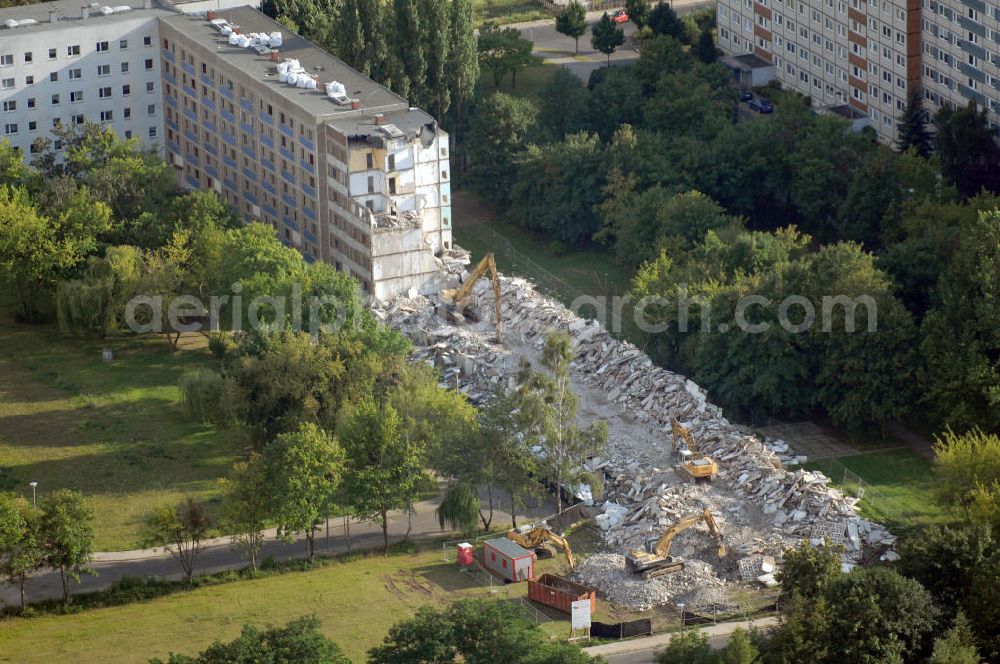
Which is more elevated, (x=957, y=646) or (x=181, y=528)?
(x=957, y=646)

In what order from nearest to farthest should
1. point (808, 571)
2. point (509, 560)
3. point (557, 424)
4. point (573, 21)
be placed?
point (808, 571)
point (509, 560)
point (557, 424)
point (573, 21)

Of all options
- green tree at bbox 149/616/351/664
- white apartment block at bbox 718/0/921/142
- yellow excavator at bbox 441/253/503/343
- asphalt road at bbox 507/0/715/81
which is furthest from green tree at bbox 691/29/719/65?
green tree at bbox 149/616/351/664

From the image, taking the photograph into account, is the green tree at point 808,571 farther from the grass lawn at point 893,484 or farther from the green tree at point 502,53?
the green tree at point 502,53

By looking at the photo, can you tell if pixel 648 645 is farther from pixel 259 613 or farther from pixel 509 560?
pixel 259 613

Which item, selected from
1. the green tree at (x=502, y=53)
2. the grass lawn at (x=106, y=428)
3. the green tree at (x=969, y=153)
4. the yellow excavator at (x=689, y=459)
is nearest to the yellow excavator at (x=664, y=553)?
the yellow excavator at (x=689, y=459)

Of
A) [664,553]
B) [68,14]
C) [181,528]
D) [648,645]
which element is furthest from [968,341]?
[68,14]

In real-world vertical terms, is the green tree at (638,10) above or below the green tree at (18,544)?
above
